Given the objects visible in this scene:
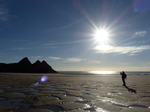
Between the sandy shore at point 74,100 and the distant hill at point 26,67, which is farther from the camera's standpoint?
the distant hill at point 26,67

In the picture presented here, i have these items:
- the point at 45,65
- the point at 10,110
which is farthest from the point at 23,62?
the point at 10,110

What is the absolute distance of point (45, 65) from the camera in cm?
7831

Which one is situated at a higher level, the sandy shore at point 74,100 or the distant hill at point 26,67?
the distant hill at point 26,67

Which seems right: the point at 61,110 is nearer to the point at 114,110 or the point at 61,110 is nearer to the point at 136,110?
the point at 114,110

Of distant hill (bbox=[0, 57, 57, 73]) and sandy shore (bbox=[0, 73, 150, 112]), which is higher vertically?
distant hill (bbox=[0, 57, 57, 73])

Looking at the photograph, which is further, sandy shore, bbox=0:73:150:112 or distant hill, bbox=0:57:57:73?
distant hill, bbox=0:57:57:73

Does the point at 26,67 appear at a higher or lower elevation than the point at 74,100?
higher

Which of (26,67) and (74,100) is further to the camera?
(26,67)

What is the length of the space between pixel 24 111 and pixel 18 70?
7754cm

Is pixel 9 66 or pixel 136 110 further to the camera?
pixel 9 66

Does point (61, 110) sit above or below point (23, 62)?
below

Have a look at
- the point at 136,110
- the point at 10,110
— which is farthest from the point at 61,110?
the point at 136,110

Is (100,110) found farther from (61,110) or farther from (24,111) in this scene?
(24,111)

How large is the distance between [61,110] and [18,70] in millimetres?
78077
